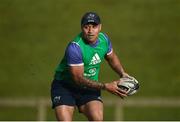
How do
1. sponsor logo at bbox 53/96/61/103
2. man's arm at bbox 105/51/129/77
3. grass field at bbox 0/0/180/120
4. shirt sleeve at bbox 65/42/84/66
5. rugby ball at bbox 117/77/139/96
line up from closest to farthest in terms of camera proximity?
1. shirt sleeve at bbox 65/42/84/66
2. rugby ball at bbox 117/77/139/96
3. sponsor logo at bbox 53/96/61/103
4. man's arm at bbox 105/51/129/77
5. grass field at bbox 0/0/180/120

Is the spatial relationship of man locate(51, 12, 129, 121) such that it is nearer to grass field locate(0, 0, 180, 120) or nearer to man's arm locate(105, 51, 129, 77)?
man's arm locate(105, 51, 129, 77)

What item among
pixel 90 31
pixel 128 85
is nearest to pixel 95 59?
pixel 90 31

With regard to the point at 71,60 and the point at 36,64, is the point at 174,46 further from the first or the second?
the point at 71,60

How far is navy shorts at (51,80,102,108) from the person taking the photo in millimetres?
10883

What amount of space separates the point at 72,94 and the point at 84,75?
1.32 feet

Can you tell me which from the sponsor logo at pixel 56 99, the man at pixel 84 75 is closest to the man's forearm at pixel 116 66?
the man at pixel 84 75

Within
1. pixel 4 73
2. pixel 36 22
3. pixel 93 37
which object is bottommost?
pixel 4 73

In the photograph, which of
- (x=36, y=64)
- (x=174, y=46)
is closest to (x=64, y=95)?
(x=36, y=64)

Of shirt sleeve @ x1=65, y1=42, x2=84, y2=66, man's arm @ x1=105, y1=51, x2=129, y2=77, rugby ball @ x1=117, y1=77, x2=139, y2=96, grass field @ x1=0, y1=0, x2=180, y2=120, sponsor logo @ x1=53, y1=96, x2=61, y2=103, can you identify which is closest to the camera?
shirt sleeve @ x1=65, y1=42, x2=84, y2=66

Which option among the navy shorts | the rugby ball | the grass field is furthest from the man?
the grass field

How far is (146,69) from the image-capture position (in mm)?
27016

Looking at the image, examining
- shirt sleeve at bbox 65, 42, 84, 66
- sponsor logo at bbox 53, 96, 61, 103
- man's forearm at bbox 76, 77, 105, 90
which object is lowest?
sponsor logo at bbox 53, 96, 61, 103

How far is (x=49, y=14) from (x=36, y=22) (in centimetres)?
63

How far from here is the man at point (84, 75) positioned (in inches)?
414
